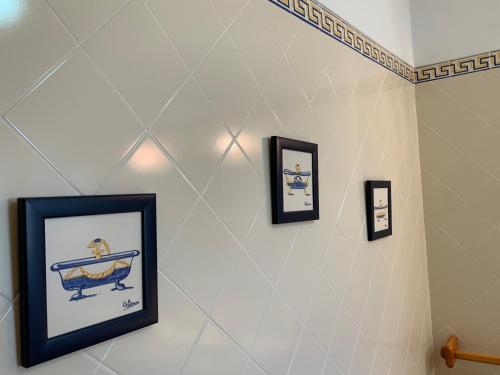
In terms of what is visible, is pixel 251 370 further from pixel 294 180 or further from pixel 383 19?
pixel 383 19

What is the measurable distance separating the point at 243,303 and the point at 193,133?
0.36 metres

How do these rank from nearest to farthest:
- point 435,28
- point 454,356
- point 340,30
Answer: point 340,30, point 454,356, point 435,28

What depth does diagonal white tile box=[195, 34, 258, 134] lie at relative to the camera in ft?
2.42

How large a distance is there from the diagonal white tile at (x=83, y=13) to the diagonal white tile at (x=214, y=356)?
52 centimetres

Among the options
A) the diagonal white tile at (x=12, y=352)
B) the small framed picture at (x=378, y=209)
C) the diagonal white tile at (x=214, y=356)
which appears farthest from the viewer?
the small framed picture at (x=378, y=209)

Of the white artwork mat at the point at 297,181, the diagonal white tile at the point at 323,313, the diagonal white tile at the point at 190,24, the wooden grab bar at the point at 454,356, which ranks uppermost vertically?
the diagonal white tile at the point at 190,24

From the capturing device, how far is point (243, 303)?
0.79 m

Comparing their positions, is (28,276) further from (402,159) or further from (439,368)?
(439,368)

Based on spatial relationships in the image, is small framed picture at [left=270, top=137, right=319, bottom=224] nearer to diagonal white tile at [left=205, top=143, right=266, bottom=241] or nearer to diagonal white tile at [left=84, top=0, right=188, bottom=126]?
diagonal white tile at [left=205, top=143, right=266, bottom=241]

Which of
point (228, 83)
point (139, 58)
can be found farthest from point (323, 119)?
point (139, 58)

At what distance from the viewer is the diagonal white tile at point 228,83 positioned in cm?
74

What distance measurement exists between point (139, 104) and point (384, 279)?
3.60 ft

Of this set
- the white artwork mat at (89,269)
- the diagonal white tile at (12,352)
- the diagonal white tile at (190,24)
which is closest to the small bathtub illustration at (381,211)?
the diagonal white tile at (190,24)

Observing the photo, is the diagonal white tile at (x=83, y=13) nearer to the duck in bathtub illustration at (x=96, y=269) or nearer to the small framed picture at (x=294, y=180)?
the duck in bathtub illustration at (x=96, y=269)
